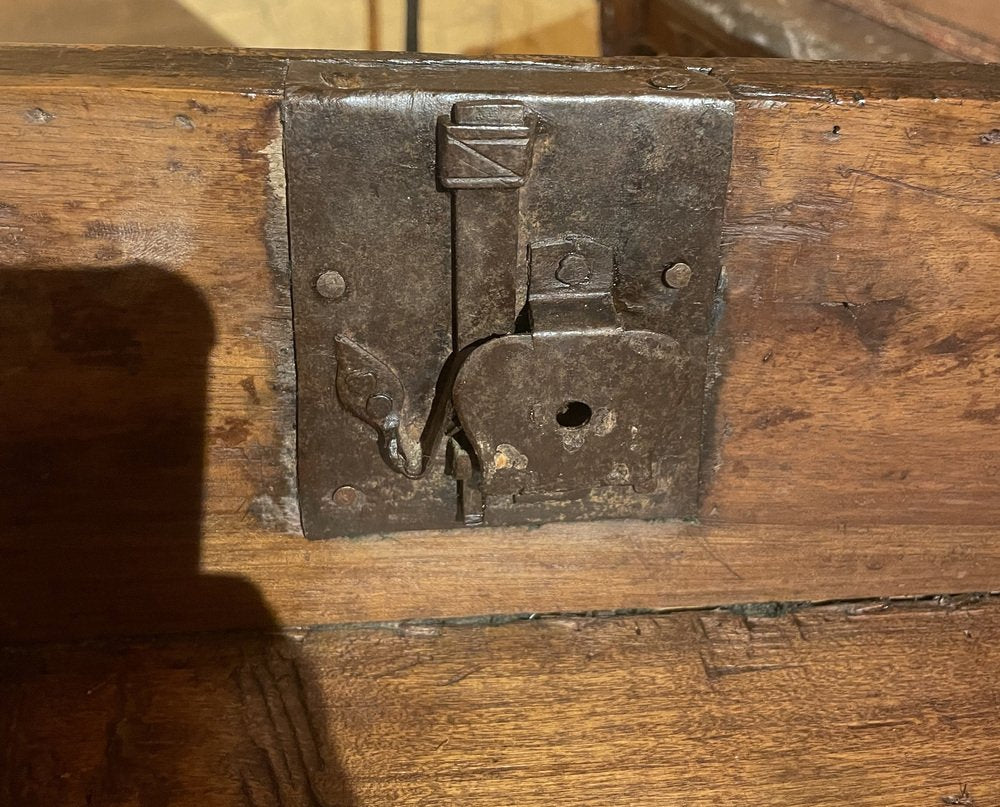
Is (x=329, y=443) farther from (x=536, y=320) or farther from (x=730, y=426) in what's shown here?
(x=730, y=426)

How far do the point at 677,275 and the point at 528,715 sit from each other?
1.08ft

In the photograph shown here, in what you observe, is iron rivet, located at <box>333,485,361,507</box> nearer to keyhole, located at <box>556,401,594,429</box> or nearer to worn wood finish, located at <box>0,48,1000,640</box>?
worn wood finish, located at <box>0,48,1000,640</box>

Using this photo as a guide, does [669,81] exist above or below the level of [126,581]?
above

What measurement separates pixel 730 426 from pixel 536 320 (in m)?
0.18

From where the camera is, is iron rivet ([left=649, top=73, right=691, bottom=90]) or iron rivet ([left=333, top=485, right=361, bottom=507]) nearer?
iron rivet ([left=649, top=73, right=691, bottom=90])

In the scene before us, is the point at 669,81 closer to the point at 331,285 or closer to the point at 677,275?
the point at 677,275

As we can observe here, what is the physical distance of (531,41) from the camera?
1448 mm

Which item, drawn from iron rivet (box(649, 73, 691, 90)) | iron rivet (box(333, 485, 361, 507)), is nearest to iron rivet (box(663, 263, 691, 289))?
iron rivet (box(649, 73, 691, 90))

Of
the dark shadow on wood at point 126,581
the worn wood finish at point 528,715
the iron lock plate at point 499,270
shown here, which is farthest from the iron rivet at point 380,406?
the worn wood finish at point 528,715

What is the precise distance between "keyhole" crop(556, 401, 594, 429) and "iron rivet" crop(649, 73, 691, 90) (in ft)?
0.64

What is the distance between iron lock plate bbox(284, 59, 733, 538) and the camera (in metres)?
0.51

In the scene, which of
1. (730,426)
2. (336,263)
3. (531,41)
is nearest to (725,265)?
(730,426)

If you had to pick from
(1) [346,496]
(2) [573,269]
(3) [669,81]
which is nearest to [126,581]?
(1) [346,496]

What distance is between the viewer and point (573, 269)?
550 mm
